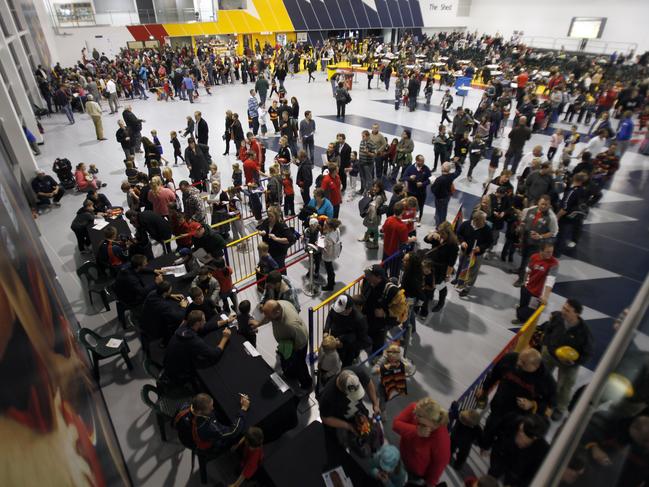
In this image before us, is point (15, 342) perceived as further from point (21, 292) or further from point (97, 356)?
point (97, 356)

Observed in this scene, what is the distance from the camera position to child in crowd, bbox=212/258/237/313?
599 cm

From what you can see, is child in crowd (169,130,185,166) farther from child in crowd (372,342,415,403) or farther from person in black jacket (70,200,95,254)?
child in crowd (372,342,415,403)

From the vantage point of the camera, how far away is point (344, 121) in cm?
1739

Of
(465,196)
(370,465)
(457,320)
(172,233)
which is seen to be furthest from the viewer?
(465,196)

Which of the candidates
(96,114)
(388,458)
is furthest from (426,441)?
(96,114)

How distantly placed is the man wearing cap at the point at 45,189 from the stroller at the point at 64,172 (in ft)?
2.61

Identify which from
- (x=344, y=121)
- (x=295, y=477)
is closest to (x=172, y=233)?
(x=295, y=477)

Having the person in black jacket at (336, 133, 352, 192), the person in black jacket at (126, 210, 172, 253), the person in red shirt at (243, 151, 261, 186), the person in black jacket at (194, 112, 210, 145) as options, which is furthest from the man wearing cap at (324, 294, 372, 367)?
the person in black jacket at (194, 112, 210, 145)

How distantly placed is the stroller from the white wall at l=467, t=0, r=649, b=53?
130ft

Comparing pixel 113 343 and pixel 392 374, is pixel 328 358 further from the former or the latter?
pixel 113 343

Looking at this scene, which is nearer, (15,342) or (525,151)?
(15,342)

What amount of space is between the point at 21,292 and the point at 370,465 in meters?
3.14

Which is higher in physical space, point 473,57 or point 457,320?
point 473,57

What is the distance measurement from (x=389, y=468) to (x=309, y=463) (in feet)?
2.57
